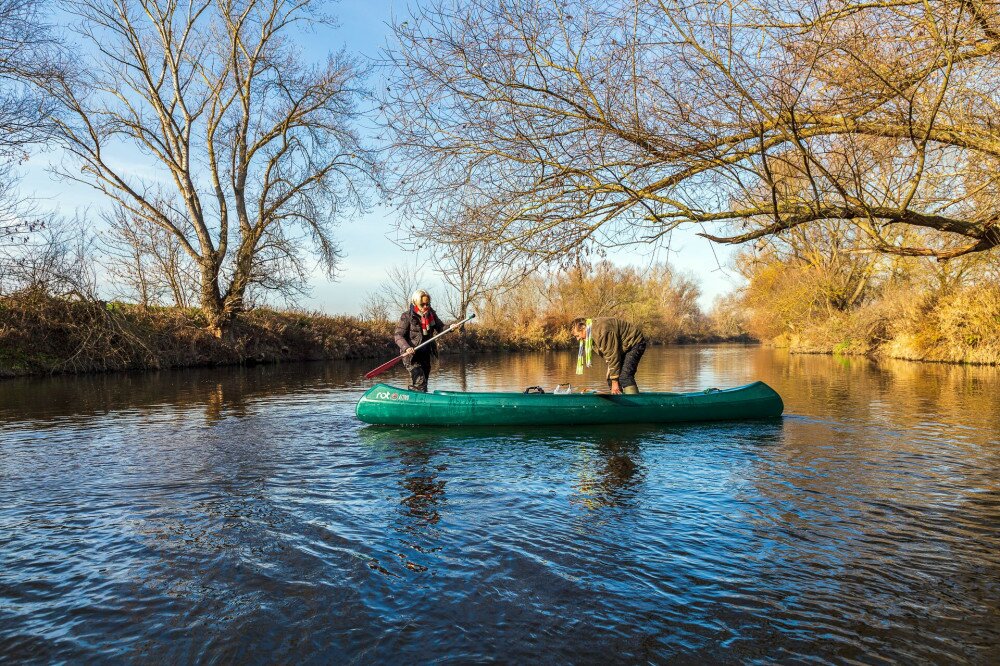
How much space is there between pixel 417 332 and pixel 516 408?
214cm

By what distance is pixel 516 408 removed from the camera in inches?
319

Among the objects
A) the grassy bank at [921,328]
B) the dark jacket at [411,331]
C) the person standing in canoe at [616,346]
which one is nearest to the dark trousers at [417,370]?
the dark jacket at [411,331]

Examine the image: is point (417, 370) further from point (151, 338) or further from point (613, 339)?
point (151, 338)

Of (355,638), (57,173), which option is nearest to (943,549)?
(355,638)

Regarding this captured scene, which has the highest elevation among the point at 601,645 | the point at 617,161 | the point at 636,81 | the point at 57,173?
the point at 57,173

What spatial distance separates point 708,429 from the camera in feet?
27.0

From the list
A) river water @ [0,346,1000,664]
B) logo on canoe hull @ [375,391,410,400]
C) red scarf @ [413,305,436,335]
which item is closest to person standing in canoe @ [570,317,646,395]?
river water @ [0,346,1000,664]

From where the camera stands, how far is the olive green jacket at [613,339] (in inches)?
340

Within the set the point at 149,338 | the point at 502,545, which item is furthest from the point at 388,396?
the point at 149,338

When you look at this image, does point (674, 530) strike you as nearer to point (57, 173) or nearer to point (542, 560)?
point (542, 560)

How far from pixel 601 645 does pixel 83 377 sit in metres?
16.9

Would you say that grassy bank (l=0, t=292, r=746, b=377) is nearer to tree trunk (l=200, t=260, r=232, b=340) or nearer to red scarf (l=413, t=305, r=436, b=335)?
tree trunk (l=200, t=260, r=232, b=340)

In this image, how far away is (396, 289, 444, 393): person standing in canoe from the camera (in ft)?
30.2

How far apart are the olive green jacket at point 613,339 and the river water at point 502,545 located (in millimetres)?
1058
